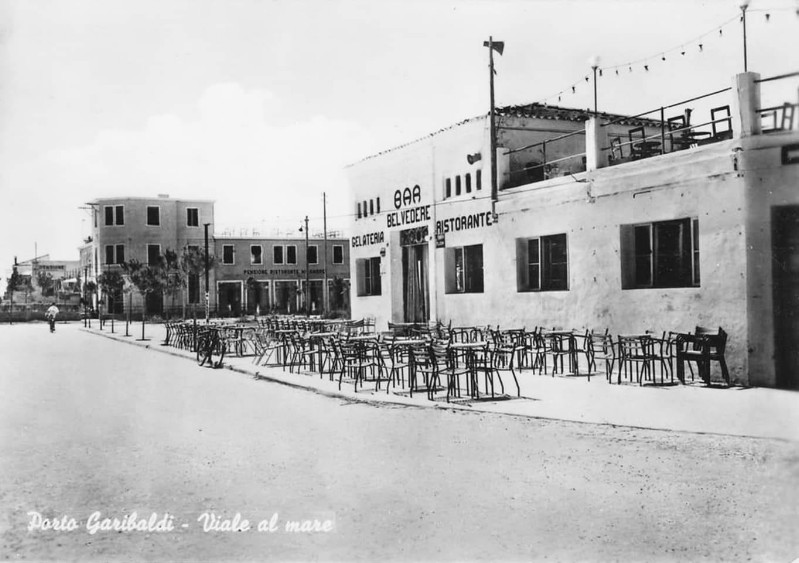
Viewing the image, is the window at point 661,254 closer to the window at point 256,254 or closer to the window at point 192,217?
the window at point 256,254

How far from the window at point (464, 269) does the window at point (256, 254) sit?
138ft

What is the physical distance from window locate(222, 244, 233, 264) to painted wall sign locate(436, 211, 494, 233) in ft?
136

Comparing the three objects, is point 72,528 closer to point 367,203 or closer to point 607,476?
point 607,476

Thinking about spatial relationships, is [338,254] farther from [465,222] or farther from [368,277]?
[465,222]

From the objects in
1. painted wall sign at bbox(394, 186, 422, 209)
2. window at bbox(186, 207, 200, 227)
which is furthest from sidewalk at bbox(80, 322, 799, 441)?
window at bbox(186, 207, 200, 227)

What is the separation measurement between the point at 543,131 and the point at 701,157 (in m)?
8.14

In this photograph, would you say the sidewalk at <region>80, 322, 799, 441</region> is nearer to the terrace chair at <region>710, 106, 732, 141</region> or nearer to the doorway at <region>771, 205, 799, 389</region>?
the doorway at <region>771, 205, 799, 389</region>

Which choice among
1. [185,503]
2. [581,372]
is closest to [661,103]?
[581,372]

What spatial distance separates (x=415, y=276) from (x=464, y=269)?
3.33 meters

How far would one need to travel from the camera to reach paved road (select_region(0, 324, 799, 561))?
4.93 m

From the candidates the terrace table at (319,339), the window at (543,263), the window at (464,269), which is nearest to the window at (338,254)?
the window at (464,269)

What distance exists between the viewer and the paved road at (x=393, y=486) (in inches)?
194

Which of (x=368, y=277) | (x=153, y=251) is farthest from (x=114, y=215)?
(x=368, y=277)

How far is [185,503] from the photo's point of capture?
5848 millimetres
